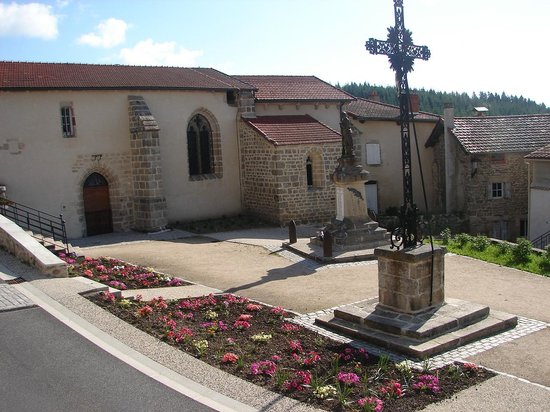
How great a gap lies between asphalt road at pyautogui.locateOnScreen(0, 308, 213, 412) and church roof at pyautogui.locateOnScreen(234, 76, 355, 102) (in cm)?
1681

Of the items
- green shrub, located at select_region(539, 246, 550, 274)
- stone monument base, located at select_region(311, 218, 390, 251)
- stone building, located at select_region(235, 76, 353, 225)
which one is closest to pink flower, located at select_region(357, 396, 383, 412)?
green shrub, located at select_region(539, 246, 550, 274)

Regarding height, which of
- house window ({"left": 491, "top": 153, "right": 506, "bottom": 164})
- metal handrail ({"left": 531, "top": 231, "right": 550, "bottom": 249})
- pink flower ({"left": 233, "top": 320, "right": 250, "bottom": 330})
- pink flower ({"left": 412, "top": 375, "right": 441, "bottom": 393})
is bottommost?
metal handrail ({"left": 531, "top": 231, "right": 550, "bottom": 249})

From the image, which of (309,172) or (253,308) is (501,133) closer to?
(309,172)

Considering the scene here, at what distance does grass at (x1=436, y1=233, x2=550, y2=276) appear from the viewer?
1369 cm

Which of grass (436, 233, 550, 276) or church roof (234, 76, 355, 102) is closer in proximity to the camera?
grass (436, 233, 550, 276)

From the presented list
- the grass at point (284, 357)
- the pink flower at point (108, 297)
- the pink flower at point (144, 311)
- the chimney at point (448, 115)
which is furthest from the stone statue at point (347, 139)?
the chimney at point (448, 115)

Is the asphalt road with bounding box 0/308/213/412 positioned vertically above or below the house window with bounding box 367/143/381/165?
below

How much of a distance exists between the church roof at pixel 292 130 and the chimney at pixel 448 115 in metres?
6.19

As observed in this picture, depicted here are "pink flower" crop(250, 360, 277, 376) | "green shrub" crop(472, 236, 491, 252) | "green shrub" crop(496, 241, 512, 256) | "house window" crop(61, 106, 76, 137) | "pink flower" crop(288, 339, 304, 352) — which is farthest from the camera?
"house window" crop(61, 106, 76, 137)

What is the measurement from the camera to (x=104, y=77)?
800 inches

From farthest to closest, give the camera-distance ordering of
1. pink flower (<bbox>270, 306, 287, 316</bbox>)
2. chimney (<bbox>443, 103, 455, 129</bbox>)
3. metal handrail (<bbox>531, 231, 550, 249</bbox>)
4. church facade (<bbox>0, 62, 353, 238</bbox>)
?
chimney (<bbox>443, 103, 455, 129</bbox>)
metal handrail (<bbox>531, 231, 550, 249</bbox>)
church facade (<bbox>0, 62, 353, 238</bbox>)
pink flower (<bbox>270, 306, 287, 316</bbox>)

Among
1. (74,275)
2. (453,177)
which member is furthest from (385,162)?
(74,275)

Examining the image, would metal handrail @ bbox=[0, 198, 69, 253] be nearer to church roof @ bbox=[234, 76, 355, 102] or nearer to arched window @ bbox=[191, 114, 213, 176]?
arched window @ bbox=[191, 114, 213, 176]

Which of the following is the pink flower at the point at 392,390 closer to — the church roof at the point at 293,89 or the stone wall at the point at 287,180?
the stone wall at the point at 287,180
